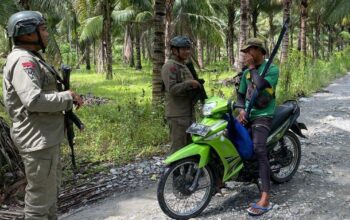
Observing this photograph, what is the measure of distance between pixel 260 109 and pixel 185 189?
4.18 feet

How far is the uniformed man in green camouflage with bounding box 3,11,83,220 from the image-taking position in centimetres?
357

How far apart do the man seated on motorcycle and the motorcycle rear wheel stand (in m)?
0.66

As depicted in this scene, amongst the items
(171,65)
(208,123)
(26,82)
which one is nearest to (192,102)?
(171,65)

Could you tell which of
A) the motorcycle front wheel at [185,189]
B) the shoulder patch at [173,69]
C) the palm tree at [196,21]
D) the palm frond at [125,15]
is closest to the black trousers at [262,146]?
the motorcycle front wheel at [185,189]

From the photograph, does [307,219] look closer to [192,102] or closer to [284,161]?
[284,161]

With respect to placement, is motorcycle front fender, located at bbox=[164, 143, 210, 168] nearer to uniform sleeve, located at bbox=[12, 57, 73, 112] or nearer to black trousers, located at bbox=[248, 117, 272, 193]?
black trousers, located at bbox=[248, 117, 272, 193]

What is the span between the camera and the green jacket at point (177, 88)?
17.4ft

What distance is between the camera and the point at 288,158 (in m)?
5.62

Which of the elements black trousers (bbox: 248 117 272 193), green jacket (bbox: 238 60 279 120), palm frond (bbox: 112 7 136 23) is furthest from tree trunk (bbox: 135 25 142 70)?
black trousers (bbox: 248 117 272 193)

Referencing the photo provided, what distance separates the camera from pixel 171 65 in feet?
17.5

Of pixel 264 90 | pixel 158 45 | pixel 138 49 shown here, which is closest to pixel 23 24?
pixel 264 90

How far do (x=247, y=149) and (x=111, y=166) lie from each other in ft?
9.70

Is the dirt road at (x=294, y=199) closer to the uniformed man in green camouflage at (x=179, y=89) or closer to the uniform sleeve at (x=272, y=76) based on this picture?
the uniformed man in green camouflage at (x=179, y=89)

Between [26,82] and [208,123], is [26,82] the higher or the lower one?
the higher one
